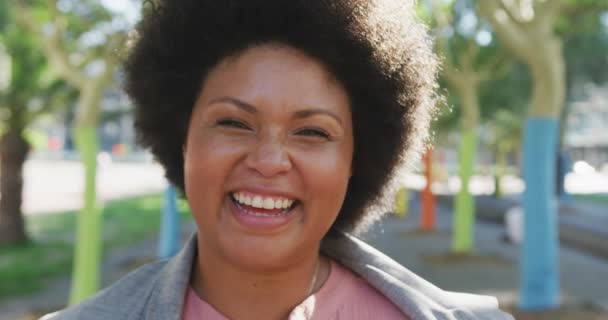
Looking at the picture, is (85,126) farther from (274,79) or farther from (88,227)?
(274,79)

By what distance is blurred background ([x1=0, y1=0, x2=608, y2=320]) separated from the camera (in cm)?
558

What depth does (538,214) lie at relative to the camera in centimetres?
556

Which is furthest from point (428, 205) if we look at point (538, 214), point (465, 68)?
point (538, 214)

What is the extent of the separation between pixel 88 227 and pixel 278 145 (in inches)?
201

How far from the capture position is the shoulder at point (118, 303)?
152 centimetres

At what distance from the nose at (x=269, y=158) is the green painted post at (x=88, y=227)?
5.00 metres

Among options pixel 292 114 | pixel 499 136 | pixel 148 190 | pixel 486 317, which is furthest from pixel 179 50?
pixel 499 136

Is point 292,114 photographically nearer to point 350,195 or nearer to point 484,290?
point 350,195

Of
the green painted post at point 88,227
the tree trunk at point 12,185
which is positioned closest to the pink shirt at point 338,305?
the green painted post at point 88,227

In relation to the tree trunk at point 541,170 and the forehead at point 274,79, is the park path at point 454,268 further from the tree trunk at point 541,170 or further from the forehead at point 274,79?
the forehead at point 274,79

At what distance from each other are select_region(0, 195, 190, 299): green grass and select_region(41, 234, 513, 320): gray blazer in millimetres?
6200

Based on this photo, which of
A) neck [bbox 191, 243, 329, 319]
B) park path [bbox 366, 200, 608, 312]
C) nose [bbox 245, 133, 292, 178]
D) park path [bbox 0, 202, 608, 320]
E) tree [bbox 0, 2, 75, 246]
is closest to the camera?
nose [bbox 245, 133, 292, 178]

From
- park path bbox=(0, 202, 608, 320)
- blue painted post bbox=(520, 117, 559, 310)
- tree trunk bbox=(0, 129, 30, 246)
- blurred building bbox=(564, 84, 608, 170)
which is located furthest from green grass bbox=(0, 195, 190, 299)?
blurred building bbox=(564, 84, 608, 170)

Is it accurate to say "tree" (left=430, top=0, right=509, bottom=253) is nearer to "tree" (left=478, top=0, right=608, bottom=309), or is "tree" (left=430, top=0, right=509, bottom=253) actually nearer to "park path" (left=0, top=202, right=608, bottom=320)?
"park path" (left=0, top=202, right=608, bottom=320)
